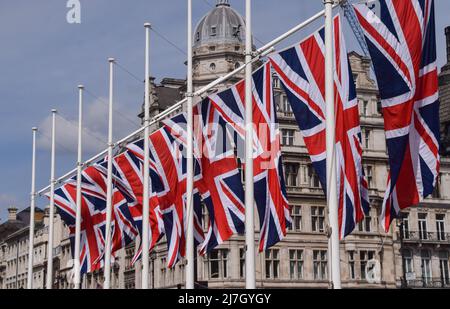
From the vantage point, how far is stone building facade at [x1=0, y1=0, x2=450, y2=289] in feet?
241

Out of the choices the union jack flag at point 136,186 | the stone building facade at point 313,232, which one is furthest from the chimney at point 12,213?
the union jack flag at point 136,186

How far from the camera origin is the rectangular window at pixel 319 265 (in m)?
75.0

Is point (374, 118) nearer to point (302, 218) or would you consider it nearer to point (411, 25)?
point (302, 218)

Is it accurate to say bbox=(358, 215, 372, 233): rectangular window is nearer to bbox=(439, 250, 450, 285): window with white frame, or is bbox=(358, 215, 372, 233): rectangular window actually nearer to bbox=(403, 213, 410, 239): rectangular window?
bbox=(403, 213, 410, 239): rectangular window

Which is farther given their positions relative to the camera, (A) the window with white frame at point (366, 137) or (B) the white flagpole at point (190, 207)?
(A) the window with white frame at point (366, 137)

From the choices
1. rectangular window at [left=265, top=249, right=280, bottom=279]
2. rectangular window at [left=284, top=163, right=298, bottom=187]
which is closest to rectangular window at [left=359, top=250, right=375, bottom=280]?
rectangular window at [left=265, top=249, right=280, bottom=279]

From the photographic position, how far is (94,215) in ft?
162

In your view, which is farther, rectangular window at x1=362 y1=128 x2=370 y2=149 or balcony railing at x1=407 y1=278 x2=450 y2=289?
balcony railing at x1=407 y1=278 x2=450 y2=289

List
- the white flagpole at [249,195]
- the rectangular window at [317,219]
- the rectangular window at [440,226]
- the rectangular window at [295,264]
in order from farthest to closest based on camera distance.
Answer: the rectangular window at [440,226] → the rectangular window at [317,219] → the rectangular window at [295,264] → the white flagpole at [249,195]

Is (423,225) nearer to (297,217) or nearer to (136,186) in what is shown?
(297,217)

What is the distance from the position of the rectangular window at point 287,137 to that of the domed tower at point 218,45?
6108 mm

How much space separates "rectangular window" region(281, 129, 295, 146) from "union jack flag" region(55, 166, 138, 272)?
2792 cm

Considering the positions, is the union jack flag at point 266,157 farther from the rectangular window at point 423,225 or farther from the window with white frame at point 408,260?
the rectangular window at point 423,225

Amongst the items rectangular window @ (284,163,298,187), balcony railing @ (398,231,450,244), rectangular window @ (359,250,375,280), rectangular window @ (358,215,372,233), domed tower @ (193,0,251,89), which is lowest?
rectangular window @ (359,250,375,280)
